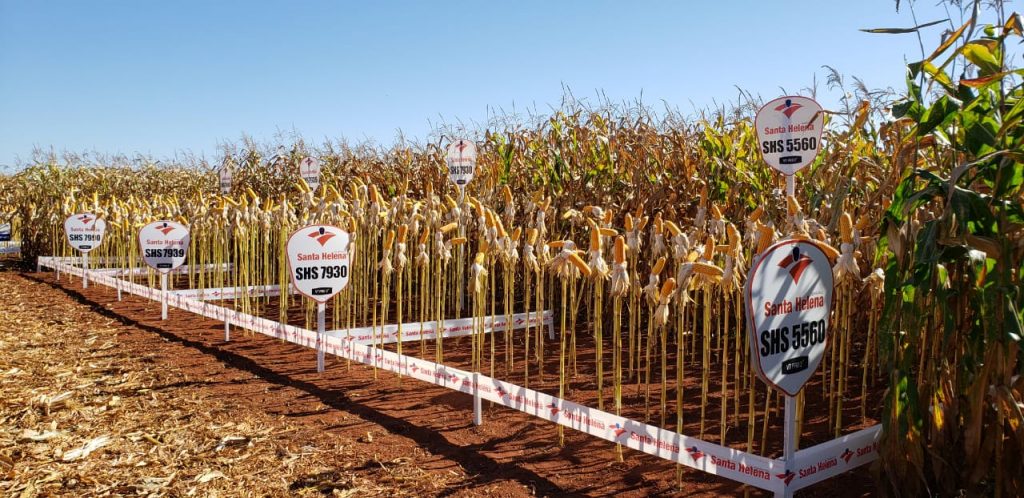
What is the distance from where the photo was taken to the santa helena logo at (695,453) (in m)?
3.55

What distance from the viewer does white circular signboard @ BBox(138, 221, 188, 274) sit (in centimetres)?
852

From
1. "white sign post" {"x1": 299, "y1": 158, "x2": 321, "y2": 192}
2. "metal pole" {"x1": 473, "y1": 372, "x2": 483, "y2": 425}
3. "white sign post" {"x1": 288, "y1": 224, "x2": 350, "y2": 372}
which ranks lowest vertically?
"metal pole" {"x1": 473, "y1": 372, "x2": 483, "y2": 425}

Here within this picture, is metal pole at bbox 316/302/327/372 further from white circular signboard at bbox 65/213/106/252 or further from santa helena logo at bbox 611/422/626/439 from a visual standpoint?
white circular signboard at bbox 65/213/106/252

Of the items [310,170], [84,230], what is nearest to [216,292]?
[310,170]

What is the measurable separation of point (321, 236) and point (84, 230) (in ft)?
22.1

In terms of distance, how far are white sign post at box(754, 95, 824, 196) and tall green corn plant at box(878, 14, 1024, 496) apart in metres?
1.47

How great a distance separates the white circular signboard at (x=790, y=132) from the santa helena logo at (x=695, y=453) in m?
2.23

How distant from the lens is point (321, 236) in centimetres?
625

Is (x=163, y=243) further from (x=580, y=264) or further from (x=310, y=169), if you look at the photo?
(x=580, y=264)

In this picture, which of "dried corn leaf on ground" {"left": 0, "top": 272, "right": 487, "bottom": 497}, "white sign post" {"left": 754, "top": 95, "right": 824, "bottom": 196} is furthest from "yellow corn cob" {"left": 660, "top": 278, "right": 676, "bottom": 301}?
"white sign post" {"left": 754, "top": 95, "right": 824, "bottom": 196}

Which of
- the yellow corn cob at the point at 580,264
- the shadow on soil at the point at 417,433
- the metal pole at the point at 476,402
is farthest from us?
the metal pole at the point at 476,402

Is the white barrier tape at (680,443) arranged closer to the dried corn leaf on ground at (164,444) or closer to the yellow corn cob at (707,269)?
the dried corn leaf on ground at (164,444)

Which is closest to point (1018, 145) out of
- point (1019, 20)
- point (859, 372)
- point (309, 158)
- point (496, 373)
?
point (1019, 20)

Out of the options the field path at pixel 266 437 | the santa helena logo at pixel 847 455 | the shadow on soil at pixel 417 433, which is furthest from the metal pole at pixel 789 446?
the shadow on soil at pixel 417 433
